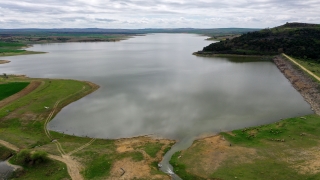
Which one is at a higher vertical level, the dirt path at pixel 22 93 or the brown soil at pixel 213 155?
the dirt path at pixel 22 93

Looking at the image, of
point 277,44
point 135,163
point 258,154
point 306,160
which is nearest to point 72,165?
point 135,163

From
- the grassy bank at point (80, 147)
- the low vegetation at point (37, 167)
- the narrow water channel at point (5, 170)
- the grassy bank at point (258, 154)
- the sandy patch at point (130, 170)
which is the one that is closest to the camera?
the grassy bank at point (258, 154)

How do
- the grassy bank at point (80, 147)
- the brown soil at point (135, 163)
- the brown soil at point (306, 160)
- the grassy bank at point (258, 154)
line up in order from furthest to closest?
the grassy bank at point (80, 147), the brown soil at point (135, 163), the grassy bank at point (258, 154), the brown soil at point (306, 160)

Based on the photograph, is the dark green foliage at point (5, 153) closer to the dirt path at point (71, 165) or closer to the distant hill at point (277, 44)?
the dirt path at point (71, 165)

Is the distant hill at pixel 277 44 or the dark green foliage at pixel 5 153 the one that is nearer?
the dark green foliage at pixel 5 153

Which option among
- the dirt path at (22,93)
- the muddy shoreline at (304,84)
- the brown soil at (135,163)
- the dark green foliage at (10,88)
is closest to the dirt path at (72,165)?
the brown soil at (135,163)

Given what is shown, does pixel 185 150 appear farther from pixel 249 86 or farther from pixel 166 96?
pixel 249 86

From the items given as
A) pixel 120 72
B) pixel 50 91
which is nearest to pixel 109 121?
pixel 50 91

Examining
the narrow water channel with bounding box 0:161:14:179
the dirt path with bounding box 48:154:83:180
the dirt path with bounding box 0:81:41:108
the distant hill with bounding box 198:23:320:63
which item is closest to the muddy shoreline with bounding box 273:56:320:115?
the distant hill with bounding box 198:23:320:63
